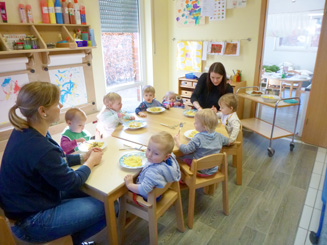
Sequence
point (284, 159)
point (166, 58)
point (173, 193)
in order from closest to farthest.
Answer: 1. point (173, 193)
2. point (284, 159)
3. point (166, 58)

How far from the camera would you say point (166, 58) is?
4.48 meters

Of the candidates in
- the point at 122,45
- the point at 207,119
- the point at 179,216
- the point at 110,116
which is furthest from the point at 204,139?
the point at 122,45

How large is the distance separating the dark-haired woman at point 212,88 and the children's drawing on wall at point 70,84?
4.72 feet

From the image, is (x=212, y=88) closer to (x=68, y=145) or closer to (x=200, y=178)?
(x=200, y=178)

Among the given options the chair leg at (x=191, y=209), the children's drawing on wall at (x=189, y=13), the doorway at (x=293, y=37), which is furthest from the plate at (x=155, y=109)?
the doorway at (x=293, y=37)

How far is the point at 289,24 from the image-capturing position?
673 cm

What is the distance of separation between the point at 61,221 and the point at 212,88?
2.14m

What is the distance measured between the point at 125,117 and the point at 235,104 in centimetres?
113

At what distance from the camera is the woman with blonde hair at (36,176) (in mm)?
1167

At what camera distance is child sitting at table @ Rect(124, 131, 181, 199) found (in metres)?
1.35

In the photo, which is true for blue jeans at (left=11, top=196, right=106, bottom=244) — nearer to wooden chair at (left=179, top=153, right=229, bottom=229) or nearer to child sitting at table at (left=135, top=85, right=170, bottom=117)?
wooden chair at (left=179, top=153, right=229, bottom=229)

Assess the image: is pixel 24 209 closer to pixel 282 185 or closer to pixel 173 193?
pixel 173 193

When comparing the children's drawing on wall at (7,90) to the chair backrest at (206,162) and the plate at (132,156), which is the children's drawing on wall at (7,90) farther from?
the chair backrest at (206,162)

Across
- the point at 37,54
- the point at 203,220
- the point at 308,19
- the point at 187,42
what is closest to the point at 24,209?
the point at 203,220
